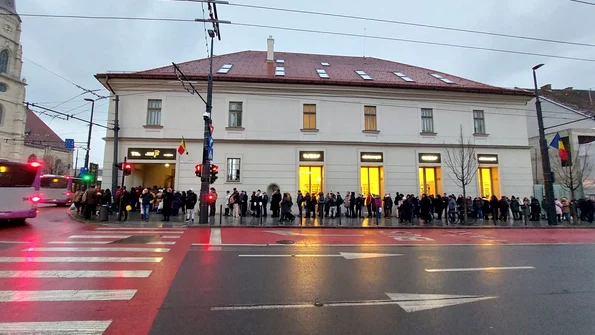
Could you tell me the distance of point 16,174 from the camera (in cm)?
1298

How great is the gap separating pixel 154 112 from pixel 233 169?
708 centimetres

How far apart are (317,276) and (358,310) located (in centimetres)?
185

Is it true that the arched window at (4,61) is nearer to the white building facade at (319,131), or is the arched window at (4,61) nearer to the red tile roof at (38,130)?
the red tile roof at (38,130)

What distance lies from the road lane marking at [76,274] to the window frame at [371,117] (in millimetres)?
19542

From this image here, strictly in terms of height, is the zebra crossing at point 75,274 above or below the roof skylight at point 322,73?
below

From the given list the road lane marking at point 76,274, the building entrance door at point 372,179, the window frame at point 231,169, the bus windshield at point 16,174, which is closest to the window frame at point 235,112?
the window frame at point 231,169

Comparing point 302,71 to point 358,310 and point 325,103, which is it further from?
point 358,310

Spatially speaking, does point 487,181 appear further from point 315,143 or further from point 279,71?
point 279,71

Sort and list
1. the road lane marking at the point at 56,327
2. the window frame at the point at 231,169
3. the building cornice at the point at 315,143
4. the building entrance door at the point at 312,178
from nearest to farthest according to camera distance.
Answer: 1. the road lane marking at the point at 56,327
2. the building cornice at the point at 315,143
3. the window frame at the point at 231,169
4. the building entrance door at the point at 312,178

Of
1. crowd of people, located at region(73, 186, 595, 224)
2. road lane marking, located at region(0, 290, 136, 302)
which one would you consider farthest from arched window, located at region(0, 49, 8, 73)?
road lane marking, located at region(0, 290, 136, 302)

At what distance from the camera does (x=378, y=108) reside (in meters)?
23.1

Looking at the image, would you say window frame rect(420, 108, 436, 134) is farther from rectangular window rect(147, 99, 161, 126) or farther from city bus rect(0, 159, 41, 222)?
city bus rect(0, 159, 41, 222)

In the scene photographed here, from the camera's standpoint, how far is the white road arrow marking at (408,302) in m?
4.46

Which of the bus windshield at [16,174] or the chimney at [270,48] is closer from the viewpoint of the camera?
the bus windshield at [16,174]
